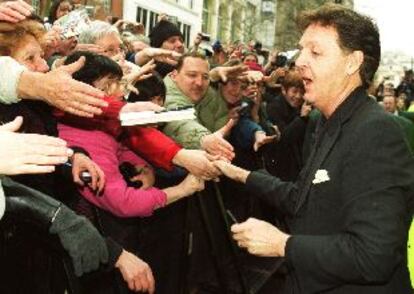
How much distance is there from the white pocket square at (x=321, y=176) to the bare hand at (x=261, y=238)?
0.26 meters

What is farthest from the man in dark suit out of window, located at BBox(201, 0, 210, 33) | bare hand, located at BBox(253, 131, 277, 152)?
window, located at BBox(201, 0, 210, 33)

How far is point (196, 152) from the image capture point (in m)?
3.48

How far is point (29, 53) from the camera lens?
2898 mm

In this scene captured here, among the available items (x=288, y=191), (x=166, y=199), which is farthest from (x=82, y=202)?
(x=288, y=191)

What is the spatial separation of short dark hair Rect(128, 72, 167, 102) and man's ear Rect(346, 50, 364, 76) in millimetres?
1887

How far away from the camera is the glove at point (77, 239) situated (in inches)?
80.5

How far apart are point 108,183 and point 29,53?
836 millimetres

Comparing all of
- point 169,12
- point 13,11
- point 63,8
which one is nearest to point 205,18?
point 169,12

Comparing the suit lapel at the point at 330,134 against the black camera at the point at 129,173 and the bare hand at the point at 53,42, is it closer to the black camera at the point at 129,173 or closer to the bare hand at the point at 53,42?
the black camera at the point at 129,173

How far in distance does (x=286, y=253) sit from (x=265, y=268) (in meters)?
3.33

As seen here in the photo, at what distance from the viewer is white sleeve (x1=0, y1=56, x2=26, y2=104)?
2377 millimetres

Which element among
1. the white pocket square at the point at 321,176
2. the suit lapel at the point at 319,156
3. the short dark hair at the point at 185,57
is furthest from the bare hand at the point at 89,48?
the white pocket square at the point at 321,176

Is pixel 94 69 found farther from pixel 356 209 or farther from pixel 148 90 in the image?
pixel 356 209

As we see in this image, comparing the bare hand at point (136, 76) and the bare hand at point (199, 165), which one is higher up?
the bare hand at point (136, 76)
